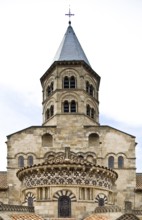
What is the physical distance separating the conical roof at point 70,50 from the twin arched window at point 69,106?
18.2ft

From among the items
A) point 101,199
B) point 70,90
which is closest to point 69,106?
point 70,90

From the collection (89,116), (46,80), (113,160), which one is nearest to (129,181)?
(113,160)

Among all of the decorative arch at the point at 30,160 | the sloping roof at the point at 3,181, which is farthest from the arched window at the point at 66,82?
the sloping roof at the point at 3,181

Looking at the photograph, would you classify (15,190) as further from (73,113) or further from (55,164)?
(55,164)

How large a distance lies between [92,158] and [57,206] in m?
17.4

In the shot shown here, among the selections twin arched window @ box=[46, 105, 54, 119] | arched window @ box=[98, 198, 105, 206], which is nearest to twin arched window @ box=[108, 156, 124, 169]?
twin arched window @ box=[46, 105, 54, 119]

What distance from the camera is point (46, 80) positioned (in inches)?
2712

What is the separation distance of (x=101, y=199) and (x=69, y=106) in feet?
65.8

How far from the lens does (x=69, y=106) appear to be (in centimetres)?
6525

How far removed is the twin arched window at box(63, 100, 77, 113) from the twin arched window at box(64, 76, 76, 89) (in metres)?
1.98

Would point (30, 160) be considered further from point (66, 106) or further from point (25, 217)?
point (25, 217)

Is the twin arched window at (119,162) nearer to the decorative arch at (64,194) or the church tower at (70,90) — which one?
the church tower at (70,90)

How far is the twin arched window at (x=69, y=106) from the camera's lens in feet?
214

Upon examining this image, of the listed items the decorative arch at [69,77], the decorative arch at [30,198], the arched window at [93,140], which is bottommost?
the decorative arch at [30,198]
